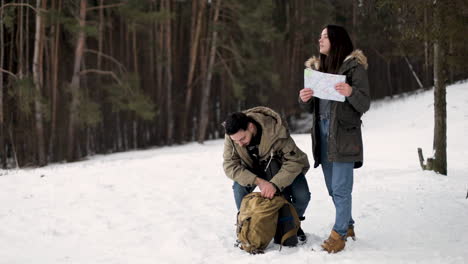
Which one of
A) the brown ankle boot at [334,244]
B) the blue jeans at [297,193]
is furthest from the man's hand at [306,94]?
the brown ankle boot at [334,244]

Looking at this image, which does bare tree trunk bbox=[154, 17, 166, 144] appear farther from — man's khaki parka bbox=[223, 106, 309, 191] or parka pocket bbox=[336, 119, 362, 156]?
parka pocket bbox=[336, 119, 362, 156]

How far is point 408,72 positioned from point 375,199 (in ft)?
62.3

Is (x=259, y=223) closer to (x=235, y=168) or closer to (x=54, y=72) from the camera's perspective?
(x=235, y=168)

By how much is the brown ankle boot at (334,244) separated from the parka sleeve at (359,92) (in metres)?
0.93

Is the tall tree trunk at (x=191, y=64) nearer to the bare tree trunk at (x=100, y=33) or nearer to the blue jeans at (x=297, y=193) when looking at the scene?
the bare tree trunk at (x=100, y=33)

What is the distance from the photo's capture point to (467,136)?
11992 mm

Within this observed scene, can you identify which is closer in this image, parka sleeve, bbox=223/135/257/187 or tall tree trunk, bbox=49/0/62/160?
parka sleeve, bbox=223/135/257/187

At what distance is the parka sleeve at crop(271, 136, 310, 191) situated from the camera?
3852 millimetres

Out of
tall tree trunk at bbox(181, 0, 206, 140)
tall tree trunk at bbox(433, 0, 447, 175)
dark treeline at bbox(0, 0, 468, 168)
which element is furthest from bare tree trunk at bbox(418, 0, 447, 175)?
tall tree trunk at bbox(181, 0, 206, 140)

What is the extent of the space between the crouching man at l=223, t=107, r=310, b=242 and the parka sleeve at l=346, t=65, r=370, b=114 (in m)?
0.64

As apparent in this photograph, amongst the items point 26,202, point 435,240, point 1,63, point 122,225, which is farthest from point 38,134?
point 435,240

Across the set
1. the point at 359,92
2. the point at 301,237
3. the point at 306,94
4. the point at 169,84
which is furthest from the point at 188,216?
the point at 169,84

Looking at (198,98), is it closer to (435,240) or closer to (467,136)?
(467,136)

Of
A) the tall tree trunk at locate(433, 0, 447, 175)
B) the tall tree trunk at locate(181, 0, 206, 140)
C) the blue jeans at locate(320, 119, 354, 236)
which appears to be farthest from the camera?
the tall tree trunk at locate(181, 0, 206, 140)
